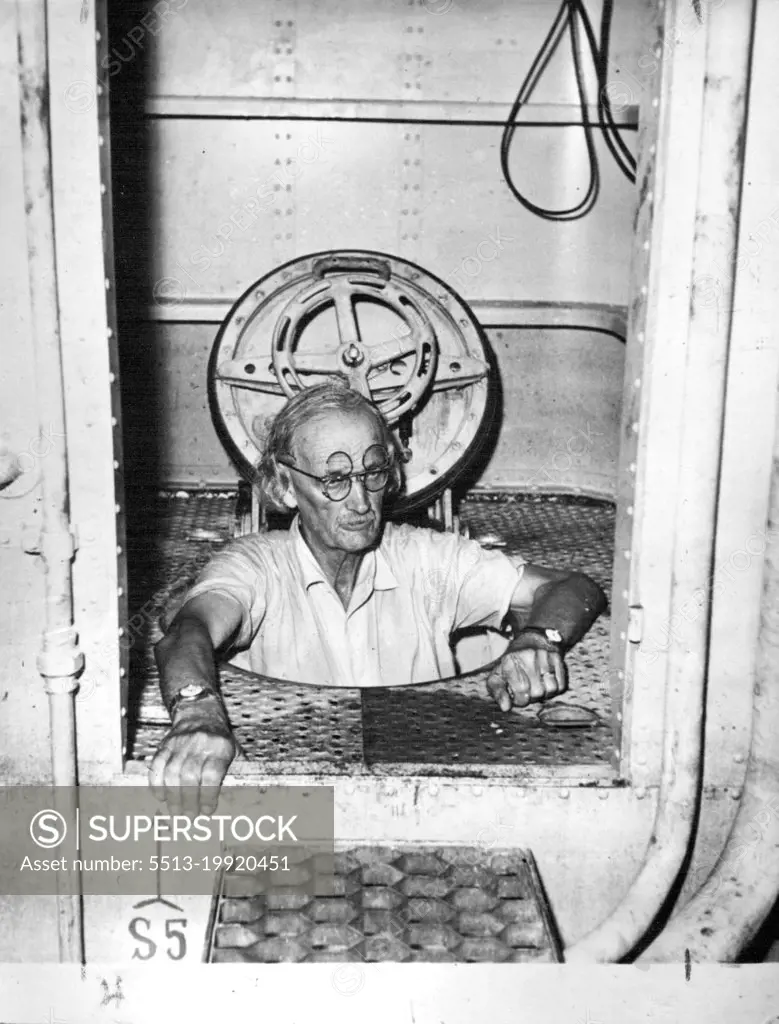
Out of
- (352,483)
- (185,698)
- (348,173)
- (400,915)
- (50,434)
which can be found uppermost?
(348,173)

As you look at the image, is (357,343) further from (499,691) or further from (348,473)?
(499,691)

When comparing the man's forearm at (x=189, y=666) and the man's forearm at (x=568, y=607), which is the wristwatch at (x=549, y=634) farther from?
the man's forearm at (x=189, y=666)

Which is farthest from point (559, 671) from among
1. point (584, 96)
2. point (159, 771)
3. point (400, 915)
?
point (584, 96)

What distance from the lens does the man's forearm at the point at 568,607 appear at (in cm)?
277

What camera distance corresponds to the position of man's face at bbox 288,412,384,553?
2.99 metres

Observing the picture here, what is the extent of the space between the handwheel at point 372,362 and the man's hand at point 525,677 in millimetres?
1452

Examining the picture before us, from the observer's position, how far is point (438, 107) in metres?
4.39

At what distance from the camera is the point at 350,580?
10.3 feet

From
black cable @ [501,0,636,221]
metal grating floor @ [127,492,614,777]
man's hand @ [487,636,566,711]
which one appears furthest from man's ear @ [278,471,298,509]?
black cable @ [501,0,636,221]

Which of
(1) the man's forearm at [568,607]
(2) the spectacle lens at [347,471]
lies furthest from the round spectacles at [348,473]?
(1) the man's forearm at [568,607]

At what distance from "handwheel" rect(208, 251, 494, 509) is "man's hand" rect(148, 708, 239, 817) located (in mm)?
1853

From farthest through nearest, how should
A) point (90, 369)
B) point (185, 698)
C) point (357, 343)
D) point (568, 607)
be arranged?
point (357, 343)
point (568, 607)
point (185, 698)
point (90, 369)

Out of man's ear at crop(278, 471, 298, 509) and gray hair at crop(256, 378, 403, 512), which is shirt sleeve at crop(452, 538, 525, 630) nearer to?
gray hair at crop(256, 378, 403, 512)

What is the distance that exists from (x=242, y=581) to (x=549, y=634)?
2.88ft
